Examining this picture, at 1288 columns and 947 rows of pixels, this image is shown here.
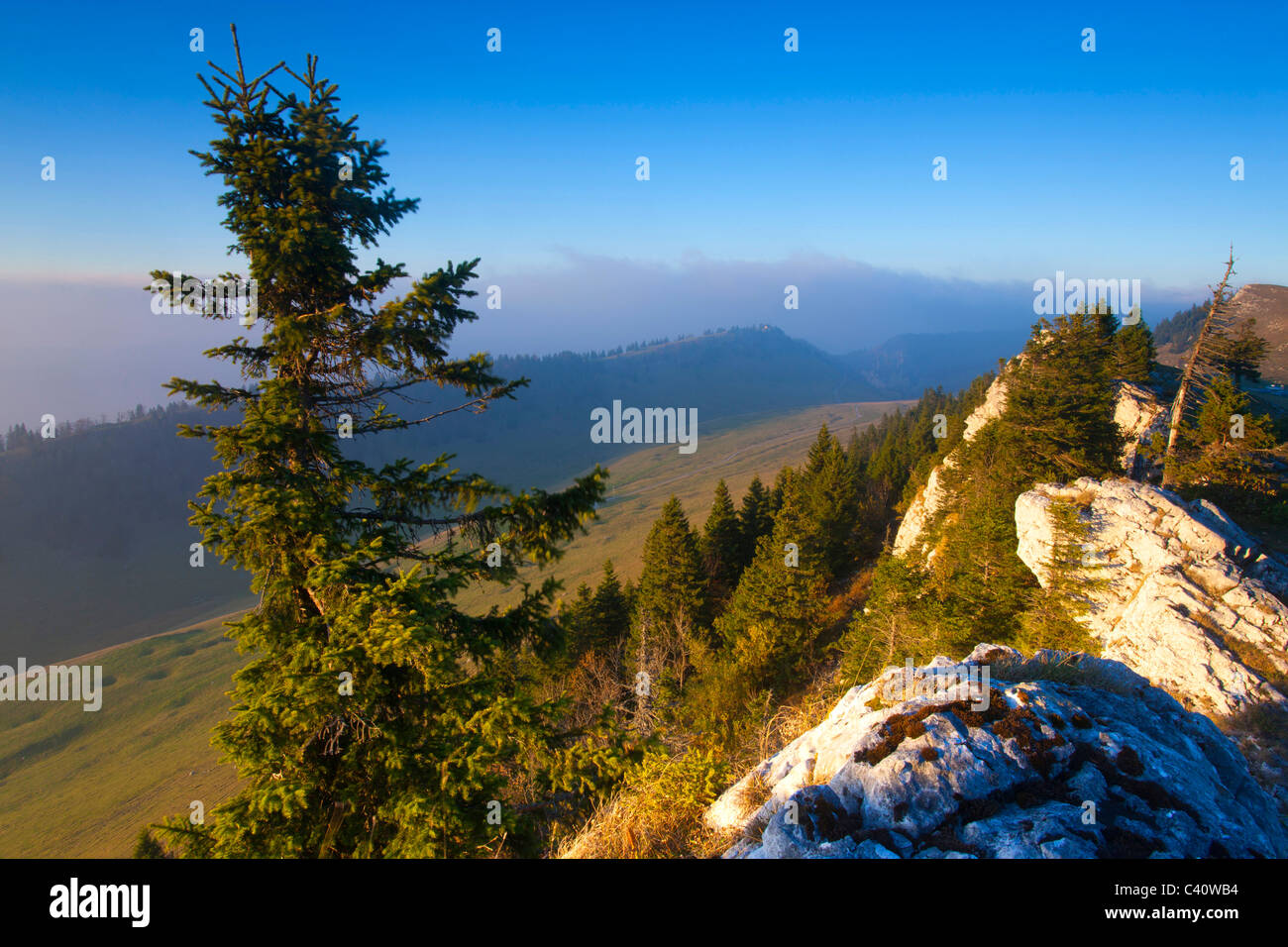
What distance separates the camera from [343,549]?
6711 millimetres

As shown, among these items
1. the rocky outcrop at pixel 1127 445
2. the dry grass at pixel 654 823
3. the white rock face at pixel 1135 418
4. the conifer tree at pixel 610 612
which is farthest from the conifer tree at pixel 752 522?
the dry grass at pixel 654 823

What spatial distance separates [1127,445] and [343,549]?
4277cm

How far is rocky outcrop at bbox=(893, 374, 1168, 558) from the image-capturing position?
31.6 metres

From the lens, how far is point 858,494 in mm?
55688

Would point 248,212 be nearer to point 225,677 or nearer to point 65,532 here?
point 225,677

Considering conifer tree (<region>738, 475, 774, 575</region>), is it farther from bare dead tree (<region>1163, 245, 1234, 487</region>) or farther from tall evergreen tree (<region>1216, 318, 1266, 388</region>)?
tall evergreen tree (<region>1216, 318, 1266, 388</region>)

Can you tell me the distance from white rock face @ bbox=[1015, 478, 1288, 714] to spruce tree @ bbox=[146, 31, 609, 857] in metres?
16.5

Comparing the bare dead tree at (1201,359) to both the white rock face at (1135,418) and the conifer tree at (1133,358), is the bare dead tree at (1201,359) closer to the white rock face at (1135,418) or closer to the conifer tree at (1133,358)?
the white rock face at (1135,418)

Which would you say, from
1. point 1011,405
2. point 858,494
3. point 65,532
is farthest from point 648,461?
point 65,532

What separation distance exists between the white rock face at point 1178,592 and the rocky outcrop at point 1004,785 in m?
7.93

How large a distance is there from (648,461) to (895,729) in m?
176
